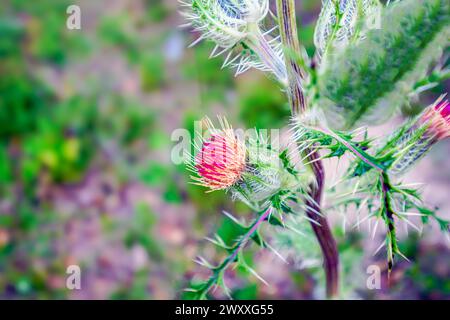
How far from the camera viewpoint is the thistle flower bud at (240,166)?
124cm

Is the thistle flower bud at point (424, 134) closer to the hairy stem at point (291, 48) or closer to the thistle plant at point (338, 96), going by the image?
the thistle plant at point (338, 96)

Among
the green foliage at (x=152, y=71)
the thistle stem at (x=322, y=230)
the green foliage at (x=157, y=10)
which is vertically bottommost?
the thistle stem at (x=322, y=230)

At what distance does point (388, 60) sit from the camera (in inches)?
47.5

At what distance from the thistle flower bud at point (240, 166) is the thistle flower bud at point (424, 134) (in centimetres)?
29

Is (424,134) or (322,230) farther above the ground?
(424,134)

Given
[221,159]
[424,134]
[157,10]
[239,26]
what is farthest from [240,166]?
[157,10]

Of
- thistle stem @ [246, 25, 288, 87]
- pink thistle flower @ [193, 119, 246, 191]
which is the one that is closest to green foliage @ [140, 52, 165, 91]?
thistle stem @ [246, 25, 288, 87]

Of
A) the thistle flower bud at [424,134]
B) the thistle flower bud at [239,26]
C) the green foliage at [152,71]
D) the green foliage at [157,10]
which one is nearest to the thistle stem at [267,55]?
the thistle flower bud at [239,26]

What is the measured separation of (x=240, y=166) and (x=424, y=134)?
0.51m

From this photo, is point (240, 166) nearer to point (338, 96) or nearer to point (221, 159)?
point (221, 159)

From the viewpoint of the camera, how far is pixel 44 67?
356 cm
